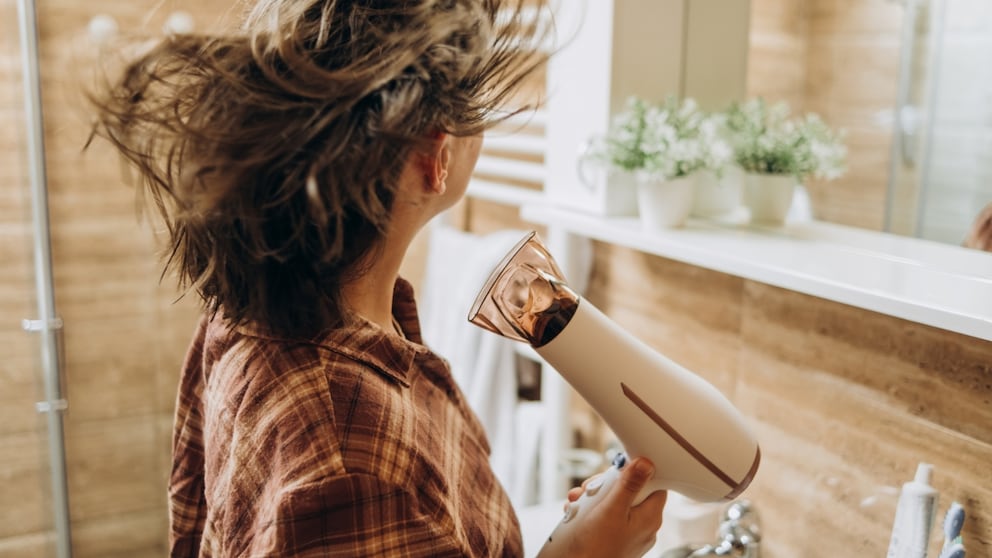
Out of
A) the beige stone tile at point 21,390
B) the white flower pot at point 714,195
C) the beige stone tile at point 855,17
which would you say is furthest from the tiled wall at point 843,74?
the beige stone tile at point 21,390

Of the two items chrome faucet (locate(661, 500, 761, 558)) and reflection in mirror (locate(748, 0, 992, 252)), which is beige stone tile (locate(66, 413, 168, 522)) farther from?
reflection in mirror (locate(748, 0, 992, 252))

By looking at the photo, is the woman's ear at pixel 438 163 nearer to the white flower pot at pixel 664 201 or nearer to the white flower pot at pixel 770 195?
the white flower pot at pixel 664 201

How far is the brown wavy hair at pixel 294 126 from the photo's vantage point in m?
0.58

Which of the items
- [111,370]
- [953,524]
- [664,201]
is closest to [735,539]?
[953,524]

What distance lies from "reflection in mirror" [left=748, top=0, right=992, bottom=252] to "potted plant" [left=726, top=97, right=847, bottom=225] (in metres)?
0.03

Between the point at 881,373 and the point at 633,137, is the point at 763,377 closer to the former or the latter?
the point at 881,373

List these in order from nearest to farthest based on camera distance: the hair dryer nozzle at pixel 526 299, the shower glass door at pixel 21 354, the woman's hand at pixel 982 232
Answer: the hair dryer nozzle at pixel 526 299
the woman's hand at pixel 982 232
the shower glass door at pixel 21 354

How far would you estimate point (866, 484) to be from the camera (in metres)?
0.99

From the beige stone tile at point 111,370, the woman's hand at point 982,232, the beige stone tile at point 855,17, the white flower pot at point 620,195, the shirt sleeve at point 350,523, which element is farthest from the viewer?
the beige stone tile at point 111,370

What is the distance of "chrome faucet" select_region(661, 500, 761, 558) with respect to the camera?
3.40 feet

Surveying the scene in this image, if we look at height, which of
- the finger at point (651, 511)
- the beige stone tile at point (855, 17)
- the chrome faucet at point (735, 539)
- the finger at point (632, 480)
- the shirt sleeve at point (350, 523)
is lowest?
the chrome faucet at point (735, 539)

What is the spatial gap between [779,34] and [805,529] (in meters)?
0.63

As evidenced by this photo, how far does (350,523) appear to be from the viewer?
588 millimetres

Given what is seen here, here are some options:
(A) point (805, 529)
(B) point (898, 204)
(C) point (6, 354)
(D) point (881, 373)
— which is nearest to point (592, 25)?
(B) point (898, 204)
